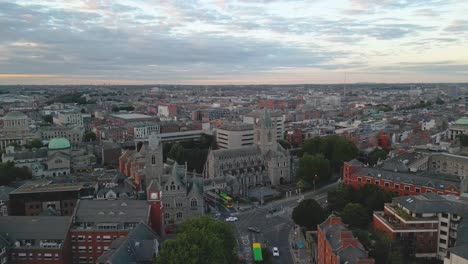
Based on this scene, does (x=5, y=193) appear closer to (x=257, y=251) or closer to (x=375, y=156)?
(x=257, y=251)

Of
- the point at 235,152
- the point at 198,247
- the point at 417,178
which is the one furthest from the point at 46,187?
the point at 417,178

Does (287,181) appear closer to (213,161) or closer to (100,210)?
(213,161)

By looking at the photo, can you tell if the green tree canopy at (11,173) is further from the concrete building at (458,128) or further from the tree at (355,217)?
the concrete building at (458,128)

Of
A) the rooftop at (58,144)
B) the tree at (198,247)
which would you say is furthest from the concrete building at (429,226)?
the rooftop at (58,144)

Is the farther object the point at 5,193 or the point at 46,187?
the point at 46,187

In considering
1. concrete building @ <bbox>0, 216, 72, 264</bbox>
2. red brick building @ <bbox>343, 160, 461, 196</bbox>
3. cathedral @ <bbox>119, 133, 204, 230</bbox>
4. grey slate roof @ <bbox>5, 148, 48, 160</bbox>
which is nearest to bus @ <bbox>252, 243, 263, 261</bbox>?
cathedral @ <bbox>119, 133, 204, 230</bbox>

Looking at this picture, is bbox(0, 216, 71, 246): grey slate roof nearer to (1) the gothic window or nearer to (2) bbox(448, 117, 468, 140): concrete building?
(1) the gothic window

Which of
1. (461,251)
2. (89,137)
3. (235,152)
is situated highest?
(461,251)
